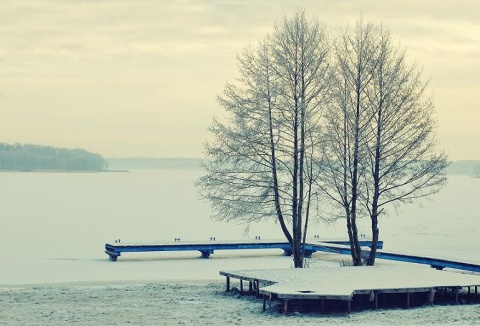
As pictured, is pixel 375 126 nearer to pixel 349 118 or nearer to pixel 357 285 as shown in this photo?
pixel 349 118

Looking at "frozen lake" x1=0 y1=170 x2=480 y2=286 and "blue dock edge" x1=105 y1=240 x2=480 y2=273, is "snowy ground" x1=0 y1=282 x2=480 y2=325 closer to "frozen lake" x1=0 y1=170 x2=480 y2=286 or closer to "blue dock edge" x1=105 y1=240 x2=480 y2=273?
"frozen lake" x1=0 y1=170 x2=480 y2=286

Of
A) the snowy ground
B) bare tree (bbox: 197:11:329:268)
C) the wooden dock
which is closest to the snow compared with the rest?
the snowy ground

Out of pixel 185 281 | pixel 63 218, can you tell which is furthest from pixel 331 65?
A: pixel 63 218

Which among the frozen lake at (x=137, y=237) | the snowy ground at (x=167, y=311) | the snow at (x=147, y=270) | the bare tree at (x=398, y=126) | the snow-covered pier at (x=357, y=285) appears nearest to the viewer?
the snowy ground at (x=167, y=311)

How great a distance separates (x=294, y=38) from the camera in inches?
1155

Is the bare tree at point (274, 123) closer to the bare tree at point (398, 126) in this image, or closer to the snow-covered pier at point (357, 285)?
the bare tree at point (398, 126)

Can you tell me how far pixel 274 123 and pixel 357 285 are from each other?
8933 millimetres

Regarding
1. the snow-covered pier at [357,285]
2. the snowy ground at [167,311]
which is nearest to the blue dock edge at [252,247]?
the snow-covered pier at [357,285]

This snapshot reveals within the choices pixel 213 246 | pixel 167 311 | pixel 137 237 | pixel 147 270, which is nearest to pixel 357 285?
pixel 167 311

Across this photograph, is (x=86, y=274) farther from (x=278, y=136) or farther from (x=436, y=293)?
(x=436, y=293)

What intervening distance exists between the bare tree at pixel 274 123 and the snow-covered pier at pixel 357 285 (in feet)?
15.5

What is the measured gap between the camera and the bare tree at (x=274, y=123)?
29438 millimetres

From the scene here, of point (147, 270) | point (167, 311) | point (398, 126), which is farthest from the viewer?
point (147, 270)

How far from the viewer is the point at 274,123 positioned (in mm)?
29812
